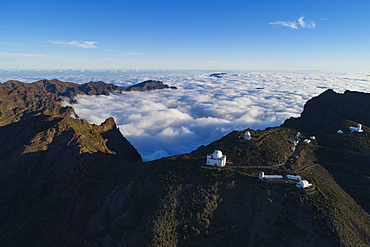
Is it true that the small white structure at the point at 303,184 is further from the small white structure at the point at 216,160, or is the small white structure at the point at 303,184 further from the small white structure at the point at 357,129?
the small white structure at the point at 357,129

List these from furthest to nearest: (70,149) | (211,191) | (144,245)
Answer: (70,149), (211,191), (144,245)

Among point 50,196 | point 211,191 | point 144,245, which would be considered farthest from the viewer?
point 50,196

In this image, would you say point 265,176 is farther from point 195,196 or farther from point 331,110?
point 331,110

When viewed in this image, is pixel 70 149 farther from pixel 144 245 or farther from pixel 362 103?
pixel 362 103

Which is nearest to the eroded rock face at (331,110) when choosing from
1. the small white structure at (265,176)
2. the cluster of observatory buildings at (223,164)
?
the cluster of observatory buildings at (223,164)

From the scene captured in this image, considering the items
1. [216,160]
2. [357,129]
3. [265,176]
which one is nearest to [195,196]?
[216,160]

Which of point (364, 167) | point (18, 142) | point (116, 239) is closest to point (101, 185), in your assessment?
point (116, 239)

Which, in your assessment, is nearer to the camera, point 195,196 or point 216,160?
point 195,196

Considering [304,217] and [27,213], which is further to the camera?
[27,213]
